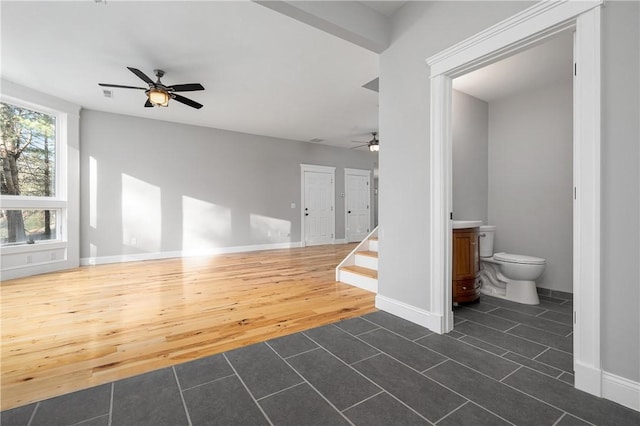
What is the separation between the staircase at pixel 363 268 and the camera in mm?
3453

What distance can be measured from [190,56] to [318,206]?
5.03m

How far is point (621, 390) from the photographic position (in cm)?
140

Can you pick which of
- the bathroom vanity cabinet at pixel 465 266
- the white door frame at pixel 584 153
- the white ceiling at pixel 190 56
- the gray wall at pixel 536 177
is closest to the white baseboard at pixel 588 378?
the white door frame at pixel 584 153

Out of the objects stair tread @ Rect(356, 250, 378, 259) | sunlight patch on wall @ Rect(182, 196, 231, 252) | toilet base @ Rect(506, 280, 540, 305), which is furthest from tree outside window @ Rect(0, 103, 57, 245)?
toilet base @ Rect(506, 280, 540, 305)

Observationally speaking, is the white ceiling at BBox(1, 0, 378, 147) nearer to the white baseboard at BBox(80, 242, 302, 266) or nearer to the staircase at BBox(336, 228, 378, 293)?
the staircase at BBox(336, 228, 378, 293)

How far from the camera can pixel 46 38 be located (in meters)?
2.92

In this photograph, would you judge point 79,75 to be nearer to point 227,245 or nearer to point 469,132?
point 227,245

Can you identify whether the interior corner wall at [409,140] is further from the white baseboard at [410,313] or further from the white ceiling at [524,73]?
the white ceiling at [524,73]

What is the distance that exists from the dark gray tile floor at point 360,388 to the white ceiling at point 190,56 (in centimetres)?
295

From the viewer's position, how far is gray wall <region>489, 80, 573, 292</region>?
3.20 meters

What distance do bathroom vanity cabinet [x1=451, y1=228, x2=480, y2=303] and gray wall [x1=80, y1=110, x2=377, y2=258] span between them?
199 inches

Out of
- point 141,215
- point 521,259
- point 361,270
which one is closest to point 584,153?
point 521,259

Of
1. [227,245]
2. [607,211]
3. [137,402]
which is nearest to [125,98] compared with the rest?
[227,245]

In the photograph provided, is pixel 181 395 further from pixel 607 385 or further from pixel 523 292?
pixel 523 292
